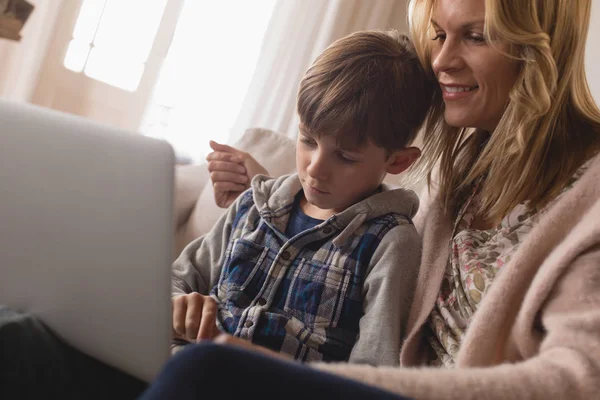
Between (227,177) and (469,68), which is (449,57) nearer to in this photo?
(469,68)

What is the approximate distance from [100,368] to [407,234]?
679mm

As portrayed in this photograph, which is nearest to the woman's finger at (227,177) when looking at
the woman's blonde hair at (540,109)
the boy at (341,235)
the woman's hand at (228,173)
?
the woman's hand at (228,173)

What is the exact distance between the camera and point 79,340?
59 centimetres

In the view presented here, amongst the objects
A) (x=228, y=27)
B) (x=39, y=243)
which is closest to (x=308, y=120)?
(x=39, y=243)

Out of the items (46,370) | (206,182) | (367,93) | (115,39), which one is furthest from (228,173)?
(115,39)

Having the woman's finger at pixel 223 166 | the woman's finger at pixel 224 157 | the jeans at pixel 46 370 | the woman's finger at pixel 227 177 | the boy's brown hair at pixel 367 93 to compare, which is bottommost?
the jeans at pixel 46 370

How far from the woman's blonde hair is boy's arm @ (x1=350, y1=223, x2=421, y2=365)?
158mm

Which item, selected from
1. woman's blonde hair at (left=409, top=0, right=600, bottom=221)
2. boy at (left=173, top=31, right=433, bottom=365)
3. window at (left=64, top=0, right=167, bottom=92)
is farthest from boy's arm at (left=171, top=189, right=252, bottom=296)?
window at (left=64, top=0, right=167, bottom=92)

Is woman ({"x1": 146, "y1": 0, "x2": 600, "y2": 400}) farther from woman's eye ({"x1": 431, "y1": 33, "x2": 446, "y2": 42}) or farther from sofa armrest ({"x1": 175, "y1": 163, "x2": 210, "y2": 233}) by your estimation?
sofa armrest ({"x1": 175, "y1": 163, "x2": 210, "y2": 233})

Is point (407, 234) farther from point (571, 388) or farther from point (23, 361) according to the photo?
point (23, 361)

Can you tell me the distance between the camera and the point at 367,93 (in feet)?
3.69

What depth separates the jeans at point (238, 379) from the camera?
0.42 meters

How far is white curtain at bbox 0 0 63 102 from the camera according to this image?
2.60 metres

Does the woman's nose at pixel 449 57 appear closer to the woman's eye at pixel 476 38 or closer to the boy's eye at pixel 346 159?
the woman's eye at pixel 476 38
